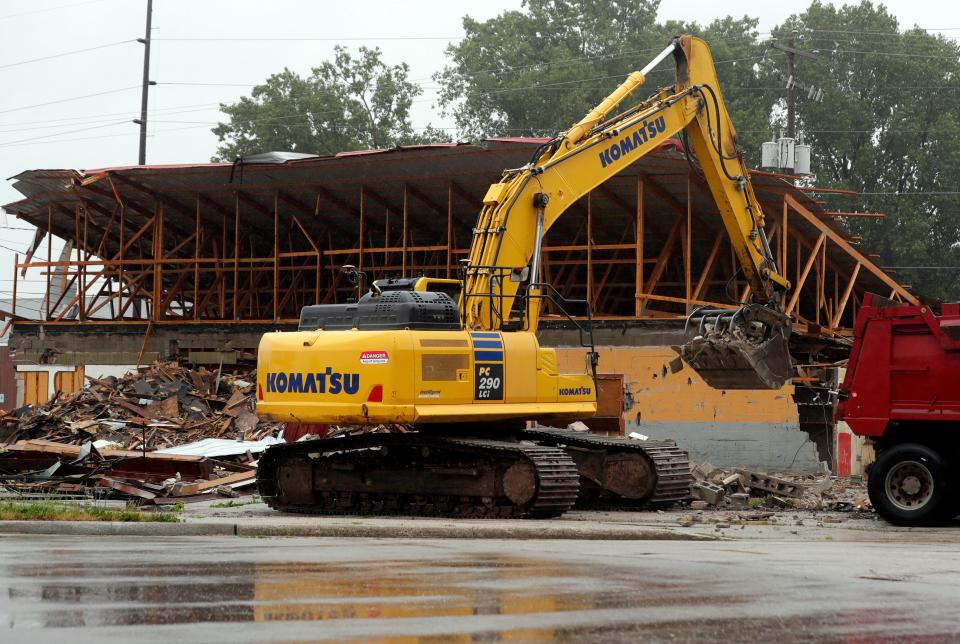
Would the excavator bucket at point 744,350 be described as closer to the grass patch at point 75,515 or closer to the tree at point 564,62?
the grass patch at point 75,515

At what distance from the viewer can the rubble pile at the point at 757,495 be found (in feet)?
60.8

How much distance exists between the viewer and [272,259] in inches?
1337

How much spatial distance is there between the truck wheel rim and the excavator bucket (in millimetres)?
2119

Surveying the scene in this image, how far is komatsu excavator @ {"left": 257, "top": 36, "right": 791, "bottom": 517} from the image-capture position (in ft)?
52.1

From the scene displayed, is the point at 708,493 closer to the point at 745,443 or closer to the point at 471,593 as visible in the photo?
the point at 745,443

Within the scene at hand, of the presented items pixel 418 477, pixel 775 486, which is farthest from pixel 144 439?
pixel 775 486

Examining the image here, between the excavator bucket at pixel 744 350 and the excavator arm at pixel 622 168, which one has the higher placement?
the excavator arm at pixel 622 168

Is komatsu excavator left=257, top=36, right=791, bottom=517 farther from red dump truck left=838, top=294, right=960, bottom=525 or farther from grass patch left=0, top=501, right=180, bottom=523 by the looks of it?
grass patch left=0, top=501, right=180, bottom=523

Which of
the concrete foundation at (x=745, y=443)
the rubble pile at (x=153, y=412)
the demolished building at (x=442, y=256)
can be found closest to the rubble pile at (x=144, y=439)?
the rubble pile at (x=153, y=412)

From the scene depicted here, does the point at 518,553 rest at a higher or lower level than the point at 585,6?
lower

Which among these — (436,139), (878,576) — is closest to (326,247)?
(878,576)

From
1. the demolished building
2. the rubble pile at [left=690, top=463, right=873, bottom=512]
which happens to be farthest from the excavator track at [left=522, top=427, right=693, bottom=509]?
the demolished building

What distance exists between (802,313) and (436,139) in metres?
38.9

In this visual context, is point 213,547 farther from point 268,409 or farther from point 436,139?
point 436,139
